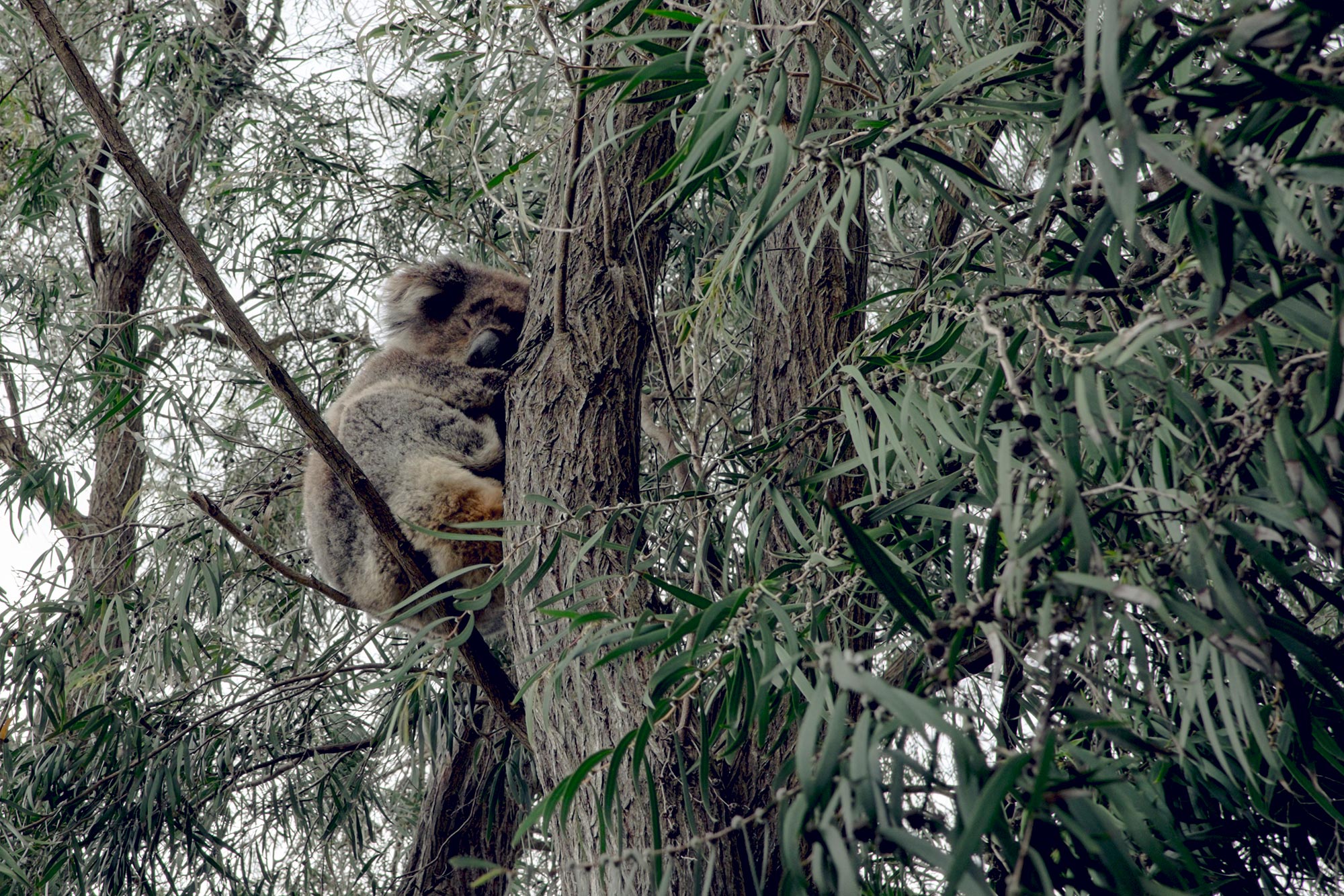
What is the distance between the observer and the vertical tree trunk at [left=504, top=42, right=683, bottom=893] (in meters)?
1.62

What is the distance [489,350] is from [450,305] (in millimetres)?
268

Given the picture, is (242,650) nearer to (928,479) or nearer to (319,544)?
(319,544)

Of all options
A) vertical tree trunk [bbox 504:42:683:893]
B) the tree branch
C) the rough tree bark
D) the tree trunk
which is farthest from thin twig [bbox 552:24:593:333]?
the tree branch

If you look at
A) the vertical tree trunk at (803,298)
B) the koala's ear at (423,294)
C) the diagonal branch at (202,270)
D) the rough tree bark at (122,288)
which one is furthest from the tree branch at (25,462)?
the vertical tree trunk at (803,298)

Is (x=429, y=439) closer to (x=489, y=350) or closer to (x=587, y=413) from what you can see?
(x=489, y=350)

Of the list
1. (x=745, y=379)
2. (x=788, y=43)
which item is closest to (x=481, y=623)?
(x=745, y=379)

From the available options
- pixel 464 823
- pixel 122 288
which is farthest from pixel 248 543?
pixel 122 288

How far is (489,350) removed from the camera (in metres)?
2.78

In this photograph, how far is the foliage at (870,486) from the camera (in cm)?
Answer: 84

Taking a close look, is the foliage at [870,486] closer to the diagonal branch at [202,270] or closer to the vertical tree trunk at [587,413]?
the vertical tree trunk at [587,413]

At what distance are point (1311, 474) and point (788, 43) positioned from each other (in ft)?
2.14

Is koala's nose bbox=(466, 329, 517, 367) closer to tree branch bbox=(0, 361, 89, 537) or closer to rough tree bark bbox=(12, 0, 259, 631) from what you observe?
rough tree bark bbox=(12, 0, 259, 631)

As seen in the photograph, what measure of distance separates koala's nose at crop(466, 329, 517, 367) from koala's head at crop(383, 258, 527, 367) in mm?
66

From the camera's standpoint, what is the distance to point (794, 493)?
166 cm
